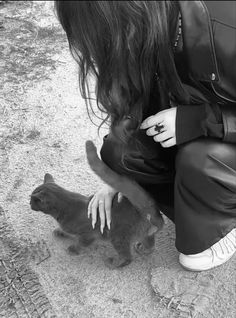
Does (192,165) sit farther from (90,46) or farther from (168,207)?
(90,46)

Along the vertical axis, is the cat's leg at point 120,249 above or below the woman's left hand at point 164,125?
below

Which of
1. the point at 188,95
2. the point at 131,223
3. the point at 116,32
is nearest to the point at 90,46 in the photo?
the point at 116,32

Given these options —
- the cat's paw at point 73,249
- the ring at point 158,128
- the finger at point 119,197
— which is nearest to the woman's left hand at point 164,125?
the ring at point 158,128

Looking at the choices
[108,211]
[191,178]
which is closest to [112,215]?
[108,211]

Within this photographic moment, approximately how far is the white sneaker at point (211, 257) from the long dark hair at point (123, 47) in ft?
1.92

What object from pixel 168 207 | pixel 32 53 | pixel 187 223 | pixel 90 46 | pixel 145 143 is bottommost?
pixel 32 53

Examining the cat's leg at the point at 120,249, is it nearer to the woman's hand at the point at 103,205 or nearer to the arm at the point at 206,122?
the woman's hand at the point at 103,205

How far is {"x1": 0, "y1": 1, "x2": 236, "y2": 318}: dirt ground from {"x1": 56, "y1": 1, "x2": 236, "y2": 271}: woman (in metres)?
0.12

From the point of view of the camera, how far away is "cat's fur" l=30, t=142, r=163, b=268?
5.66ft

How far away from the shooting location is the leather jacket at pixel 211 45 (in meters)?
1.34

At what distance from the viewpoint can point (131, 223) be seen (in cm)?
174

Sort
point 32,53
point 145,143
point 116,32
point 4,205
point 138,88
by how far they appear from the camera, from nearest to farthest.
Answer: point 116,32 → point 138,88 → point 145,143 → point 4,205 → point 32,53

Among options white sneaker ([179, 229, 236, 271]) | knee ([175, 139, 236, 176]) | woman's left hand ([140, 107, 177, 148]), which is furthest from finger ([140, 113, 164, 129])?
white sneaker ([179, 229, 236, 271])

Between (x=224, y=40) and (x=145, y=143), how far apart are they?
0.53m
